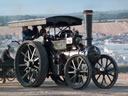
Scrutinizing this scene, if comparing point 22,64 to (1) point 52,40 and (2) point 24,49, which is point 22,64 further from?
(1) point 52,40

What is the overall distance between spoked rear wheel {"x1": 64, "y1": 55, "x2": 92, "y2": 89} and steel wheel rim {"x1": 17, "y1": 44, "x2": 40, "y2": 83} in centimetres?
97

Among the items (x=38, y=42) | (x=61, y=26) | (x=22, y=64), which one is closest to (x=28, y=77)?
(x=22, y=64)

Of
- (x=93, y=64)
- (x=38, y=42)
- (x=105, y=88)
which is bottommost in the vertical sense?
(x=105, y=88)

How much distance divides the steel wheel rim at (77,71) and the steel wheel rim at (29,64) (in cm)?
103

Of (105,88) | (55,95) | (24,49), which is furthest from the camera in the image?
(24,49)

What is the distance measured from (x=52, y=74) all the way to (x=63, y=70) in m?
0.52

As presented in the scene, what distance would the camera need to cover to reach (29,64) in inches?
436

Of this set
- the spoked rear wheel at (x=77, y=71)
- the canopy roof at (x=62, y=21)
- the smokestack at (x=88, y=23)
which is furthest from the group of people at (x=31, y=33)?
the spoked rear wheel at (x=77, y=71)

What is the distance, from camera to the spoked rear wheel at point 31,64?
34.6ft

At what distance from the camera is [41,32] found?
1155 centimetres

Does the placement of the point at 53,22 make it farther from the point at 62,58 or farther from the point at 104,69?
the point at 104,69

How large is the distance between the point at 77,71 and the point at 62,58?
795mm

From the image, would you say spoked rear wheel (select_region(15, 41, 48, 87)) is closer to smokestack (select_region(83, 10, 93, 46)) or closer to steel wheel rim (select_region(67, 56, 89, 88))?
steel wheel rim (select_region(67, 56, 89, 88))

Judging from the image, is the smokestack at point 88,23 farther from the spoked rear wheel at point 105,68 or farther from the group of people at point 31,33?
the group of people at point 31,33
